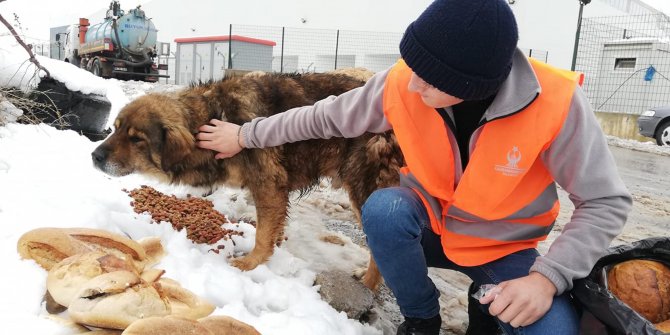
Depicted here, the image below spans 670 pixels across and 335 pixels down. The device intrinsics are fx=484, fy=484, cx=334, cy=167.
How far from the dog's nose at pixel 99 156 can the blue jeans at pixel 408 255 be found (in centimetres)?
157

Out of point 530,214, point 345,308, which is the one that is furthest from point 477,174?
point 345,308

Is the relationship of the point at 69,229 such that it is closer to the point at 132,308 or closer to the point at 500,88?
the point at 132,308

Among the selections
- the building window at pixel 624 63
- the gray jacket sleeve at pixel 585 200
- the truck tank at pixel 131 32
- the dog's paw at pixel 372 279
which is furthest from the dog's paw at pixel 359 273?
the truck tank at pixel 131 32

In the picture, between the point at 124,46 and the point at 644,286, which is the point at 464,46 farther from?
the point at 124,46

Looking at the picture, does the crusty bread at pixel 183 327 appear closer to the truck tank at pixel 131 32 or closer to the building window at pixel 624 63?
the building window at pixel 624 63

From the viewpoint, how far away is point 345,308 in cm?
254

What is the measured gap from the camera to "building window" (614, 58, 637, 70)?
49.8 feet

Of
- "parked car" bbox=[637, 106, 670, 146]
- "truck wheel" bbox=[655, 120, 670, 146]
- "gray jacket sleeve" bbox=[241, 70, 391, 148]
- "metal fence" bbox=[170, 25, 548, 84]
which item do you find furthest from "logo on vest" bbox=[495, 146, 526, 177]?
"metal fence" bbox=[170, 25, 548, 84]

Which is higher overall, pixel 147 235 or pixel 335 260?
pixel 147 235

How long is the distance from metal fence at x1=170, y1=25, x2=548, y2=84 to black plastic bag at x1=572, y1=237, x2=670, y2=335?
17398 mm

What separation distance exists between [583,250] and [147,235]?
220 centimetres

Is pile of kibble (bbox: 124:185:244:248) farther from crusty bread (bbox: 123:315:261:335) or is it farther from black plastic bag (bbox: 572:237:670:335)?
black plastic bag (bbox: 572:237:670:335)

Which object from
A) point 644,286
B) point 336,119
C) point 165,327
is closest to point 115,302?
point 165,327

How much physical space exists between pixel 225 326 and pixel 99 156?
1541 millimetres
